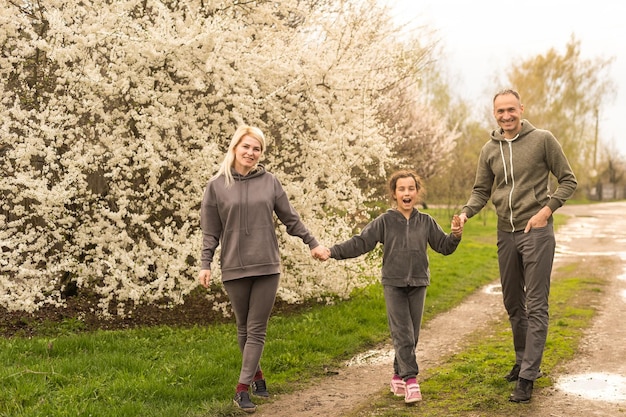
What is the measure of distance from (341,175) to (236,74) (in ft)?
6.11

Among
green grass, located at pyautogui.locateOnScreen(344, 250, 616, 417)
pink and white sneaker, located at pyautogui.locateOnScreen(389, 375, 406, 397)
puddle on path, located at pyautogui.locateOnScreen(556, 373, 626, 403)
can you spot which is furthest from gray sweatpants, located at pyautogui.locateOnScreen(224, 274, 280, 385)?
puddle on path, located at pyautogui.locateOnScreen(556, 373, 626, 403)

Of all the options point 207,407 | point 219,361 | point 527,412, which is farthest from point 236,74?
point 527,412

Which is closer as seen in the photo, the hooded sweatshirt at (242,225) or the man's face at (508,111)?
the hooded sweatshirt at (242,225)

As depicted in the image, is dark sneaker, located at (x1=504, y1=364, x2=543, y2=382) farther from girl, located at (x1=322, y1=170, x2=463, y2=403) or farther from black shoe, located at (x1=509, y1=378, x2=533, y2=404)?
girl, located at (x1=322, y1=170, x2=463, y2=403)

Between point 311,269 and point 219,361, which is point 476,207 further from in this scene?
point 311,269

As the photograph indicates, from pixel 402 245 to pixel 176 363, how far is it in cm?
218

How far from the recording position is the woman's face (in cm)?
455

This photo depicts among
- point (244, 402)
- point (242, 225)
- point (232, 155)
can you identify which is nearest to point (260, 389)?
point (244, 402)

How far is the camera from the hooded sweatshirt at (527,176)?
4750 mm

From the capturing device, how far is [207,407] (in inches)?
176

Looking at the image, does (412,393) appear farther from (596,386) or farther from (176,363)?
(176,363)

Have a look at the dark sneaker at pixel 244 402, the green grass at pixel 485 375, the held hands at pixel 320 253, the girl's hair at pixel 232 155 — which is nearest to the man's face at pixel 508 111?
the held hands at pixel 320 253

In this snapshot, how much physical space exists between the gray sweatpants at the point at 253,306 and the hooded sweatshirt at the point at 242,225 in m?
0.10

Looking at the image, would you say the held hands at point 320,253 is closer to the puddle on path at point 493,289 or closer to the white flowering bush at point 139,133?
the white flowering bush at point 139,133
